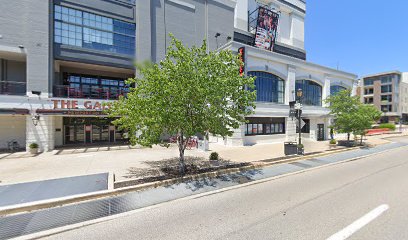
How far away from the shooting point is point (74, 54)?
18.0 meters

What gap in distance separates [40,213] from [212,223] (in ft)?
17.5

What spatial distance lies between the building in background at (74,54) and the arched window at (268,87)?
8.56 m

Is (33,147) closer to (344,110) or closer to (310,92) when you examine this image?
(344,110)

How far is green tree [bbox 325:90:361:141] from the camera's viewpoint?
18500mm

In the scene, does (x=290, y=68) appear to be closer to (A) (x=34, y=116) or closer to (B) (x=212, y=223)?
(B) (x=212, y=223)

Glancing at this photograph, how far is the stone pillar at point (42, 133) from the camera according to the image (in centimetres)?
1544

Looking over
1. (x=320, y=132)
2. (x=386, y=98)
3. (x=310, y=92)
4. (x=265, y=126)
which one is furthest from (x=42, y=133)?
(x=386, y=98)

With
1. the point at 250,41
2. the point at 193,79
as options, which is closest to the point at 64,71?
the point at 193,79

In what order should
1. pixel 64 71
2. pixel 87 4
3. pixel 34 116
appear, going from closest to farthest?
pixel 34 116
pixel 87 4
pixel 64 71

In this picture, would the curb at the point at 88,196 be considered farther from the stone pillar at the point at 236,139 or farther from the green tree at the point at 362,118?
the green tree at the point at 362,118

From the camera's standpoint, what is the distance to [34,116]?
15398mm

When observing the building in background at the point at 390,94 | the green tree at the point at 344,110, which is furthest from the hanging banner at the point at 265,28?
the building in background at the point at 390,94

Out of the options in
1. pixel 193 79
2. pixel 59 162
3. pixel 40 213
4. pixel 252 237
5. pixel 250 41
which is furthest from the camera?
pixel 250 41

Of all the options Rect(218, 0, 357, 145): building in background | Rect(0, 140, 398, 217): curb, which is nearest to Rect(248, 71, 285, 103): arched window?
Rect(218, 0, 357, 145): building in background
